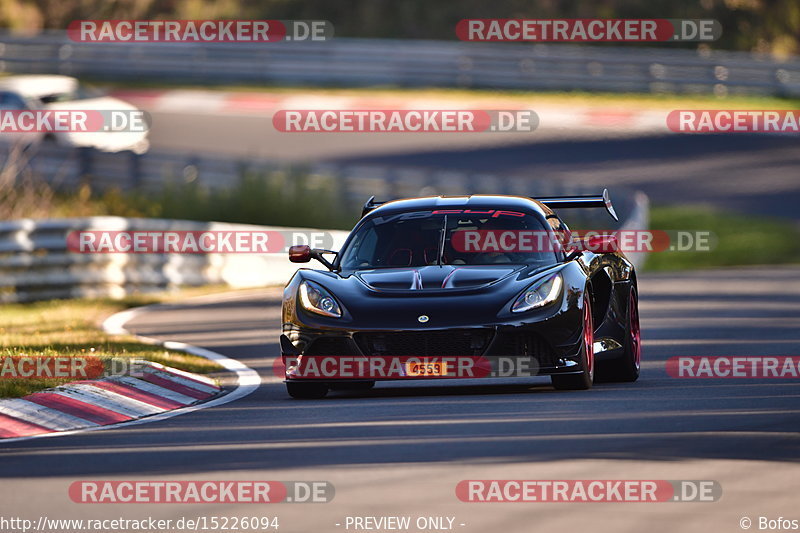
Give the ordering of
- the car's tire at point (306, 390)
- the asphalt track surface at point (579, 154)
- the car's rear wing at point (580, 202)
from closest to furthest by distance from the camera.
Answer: the car's tire at point (306, 390) → the car's rear wing at point (580, 202) → the asphalt track surface at point (579, 154)

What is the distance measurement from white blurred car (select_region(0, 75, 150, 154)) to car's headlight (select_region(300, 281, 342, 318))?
70.2 feet

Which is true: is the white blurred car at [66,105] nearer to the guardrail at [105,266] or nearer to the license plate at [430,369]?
the guardrail at [105,266]

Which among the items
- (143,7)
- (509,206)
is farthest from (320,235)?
(143,7)

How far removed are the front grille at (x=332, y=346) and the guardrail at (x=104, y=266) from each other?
10733mm

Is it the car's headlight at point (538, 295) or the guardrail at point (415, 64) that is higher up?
the guardrail at point (415, 64)

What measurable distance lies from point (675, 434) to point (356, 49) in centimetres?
3337

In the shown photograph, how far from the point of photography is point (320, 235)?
21.6 m

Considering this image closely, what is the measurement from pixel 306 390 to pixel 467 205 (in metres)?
1.90

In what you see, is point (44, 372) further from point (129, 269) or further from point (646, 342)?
point (129, 269)

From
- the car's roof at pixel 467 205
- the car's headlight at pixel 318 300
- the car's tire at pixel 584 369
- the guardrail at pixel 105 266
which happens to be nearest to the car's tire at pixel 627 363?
the car's tire at pixel 584 369

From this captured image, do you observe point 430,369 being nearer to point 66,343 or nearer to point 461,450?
point 461,450

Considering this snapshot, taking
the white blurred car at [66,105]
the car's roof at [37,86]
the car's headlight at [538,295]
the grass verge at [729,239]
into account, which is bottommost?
the car's headlight at [538,295]

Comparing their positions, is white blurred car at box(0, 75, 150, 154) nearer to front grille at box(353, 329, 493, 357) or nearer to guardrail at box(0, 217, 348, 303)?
guardrail at box(0, 217, 348, 303)

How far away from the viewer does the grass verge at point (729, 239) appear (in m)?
26.8
